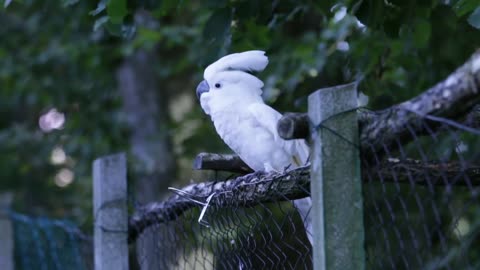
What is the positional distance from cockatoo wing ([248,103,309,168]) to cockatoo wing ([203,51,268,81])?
19 centimetres

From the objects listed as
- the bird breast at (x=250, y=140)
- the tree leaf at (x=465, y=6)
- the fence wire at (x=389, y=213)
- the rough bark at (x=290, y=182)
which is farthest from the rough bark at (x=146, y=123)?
the tree leaf at (x=465, y=6)

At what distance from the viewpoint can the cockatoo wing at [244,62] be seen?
2.58 m

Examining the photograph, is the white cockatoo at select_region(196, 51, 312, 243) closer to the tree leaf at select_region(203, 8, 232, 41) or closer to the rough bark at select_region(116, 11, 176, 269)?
the tree leaf at select_region(203, 8, 232, 41)

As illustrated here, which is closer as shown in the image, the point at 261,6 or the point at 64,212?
the point at 261,6

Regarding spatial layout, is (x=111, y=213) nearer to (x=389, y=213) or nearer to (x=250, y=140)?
(x=250, y=140)

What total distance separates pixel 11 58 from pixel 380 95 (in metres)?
4.70

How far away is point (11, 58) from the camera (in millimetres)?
7152

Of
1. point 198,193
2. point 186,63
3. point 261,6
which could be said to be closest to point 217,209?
point 198,193

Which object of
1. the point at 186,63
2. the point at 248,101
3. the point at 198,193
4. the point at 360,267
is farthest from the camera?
the point at 186,63

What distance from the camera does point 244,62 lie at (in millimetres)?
2592

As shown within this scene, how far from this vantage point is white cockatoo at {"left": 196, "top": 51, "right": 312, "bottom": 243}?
2.63m

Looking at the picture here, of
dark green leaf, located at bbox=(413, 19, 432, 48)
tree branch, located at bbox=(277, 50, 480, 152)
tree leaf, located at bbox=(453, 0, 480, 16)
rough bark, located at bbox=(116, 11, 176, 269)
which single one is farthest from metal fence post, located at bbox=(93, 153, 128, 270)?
rough bark, located at bbox=(116, 11, 176, 269)

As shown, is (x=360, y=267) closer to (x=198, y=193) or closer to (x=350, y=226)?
(x=350, y=226)

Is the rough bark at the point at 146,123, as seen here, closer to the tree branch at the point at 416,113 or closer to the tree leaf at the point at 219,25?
the tree leaf at the point at 219,25
